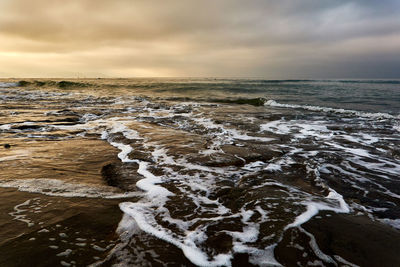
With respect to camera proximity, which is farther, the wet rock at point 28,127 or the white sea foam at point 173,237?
the wet rock at point 28,127

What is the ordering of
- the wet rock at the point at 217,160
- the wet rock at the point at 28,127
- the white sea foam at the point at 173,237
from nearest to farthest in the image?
the white sea foam at the point at 173,237 → the wet rock at the point at 217,160 → the wet rock at the point at 28,127

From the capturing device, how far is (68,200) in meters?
3.00

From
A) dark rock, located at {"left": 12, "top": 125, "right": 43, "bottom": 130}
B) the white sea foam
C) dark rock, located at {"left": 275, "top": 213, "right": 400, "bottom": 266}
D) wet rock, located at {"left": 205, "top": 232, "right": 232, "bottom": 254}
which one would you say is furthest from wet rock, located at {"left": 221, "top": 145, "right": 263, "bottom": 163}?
dark rock, located at {"left": 12, "top": 125, "right": 43, "bottom": 130}

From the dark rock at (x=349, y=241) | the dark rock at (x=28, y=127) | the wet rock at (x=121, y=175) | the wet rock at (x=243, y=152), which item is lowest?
the dark rock at (x=349, y=241)

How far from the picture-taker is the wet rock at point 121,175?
3641 millimetres

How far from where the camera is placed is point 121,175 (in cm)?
402

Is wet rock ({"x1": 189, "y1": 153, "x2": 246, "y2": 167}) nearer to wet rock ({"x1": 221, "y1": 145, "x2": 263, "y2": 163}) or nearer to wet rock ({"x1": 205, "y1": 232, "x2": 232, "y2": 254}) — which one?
wet rock ({"x1": 221, "y1": 145, "x2": 263, "y2": 163})

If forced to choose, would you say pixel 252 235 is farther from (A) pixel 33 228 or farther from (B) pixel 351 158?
(B) pixel 351 158

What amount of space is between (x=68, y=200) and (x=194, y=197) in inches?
64.1

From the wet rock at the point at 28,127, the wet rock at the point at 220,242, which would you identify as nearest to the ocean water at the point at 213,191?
the wet rock at the point at 220,242

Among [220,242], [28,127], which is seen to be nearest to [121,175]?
[220,242]

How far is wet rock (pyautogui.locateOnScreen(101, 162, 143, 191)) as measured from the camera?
3.64 meters

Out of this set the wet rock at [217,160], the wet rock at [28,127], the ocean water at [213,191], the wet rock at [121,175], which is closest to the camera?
the ocean water at [213,191]

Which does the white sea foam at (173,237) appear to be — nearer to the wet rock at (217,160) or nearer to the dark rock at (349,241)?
the dark rock at (349,241)
